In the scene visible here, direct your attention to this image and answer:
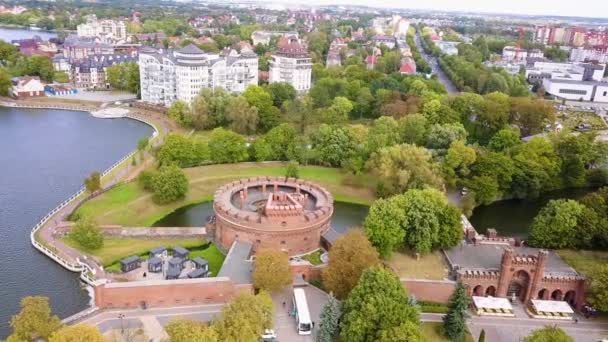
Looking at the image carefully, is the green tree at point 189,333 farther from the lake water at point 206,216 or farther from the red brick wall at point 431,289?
the lake water at point 206,216

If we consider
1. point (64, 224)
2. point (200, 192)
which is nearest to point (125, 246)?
point (64, 224)

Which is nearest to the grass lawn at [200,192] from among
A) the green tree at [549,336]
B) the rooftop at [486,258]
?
the rooftop at [486,258]

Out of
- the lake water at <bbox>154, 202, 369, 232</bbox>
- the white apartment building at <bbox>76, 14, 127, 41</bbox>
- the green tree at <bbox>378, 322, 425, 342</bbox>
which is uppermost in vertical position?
the white apartment building at <bbox>76, 14, 127, 41</bbox>

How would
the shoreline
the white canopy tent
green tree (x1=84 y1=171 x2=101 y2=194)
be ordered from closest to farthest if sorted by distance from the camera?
1. the white canopy tent
2. the shoreline
3. green tree (x1=84 y1=171 x2=101 y2=194)

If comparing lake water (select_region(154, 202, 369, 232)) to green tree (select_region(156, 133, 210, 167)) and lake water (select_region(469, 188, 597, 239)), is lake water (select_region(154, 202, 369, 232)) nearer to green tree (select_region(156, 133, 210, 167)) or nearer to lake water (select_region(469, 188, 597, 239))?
green tree (select_region(156, 133, 210, 167))

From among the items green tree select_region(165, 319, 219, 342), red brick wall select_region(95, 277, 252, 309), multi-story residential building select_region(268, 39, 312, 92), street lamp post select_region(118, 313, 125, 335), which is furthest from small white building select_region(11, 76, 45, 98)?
green tree select_region(165, 319, 219, 342)

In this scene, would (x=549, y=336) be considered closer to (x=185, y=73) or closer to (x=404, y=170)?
(x=404, y=170)
